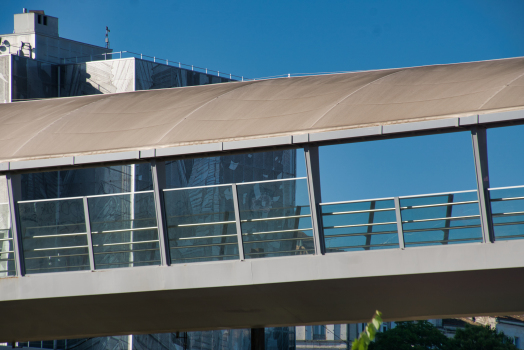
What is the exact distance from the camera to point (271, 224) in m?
12.8

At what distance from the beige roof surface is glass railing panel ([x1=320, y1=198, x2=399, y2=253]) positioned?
5.21 feet

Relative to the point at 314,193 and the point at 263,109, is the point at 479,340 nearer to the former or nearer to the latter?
the point at 263,109

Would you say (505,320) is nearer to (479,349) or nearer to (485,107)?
(479,349)

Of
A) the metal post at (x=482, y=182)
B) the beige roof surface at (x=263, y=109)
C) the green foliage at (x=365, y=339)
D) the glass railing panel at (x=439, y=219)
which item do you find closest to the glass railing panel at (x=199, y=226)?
A: the beige roof surface at (x=263, y=109)

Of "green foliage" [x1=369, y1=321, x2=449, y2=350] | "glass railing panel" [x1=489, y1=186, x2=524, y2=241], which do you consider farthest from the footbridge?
"green foliage" [x1=369, y1=321, x2=449, y2=350]

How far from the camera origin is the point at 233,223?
13141 mm

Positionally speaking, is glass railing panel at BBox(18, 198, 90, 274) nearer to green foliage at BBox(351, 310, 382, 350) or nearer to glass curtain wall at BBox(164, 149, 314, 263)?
glass curtain wall at BBox(164, 149, 314, 263)

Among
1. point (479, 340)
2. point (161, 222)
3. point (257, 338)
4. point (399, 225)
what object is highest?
point (161, 222)

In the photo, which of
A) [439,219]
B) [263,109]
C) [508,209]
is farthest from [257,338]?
[508,209]

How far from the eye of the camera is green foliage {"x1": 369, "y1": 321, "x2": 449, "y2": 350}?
170 ft

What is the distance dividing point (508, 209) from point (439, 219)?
Result: 1.23 m

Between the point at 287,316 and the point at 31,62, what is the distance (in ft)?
108

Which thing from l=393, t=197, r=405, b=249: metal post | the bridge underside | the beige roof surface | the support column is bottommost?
the support column

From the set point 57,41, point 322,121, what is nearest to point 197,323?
point 322,121
